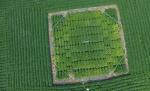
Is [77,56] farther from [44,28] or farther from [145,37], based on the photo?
[145,37]

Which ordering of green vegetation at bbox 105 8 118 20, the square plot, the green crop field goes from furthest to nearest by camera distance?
green vegetation at bbox 105 8 118 20 < the square plot < the green crop field

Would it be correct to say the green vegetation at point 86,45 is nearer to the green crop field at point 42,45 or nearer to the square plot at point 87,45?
the square plot at point 87,45

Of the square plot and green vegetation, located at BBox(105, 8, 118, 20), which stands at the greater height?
green vegetation, located at BBox(105, 8, 118, 20)

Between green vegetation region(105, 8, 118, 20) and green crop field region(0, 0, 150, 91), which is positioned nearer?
green crop field region(0, 0, 150, 91)

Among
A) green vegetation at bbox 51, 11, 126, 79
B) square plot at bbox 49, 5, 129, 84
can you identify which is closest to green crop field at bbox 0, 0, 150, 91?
square plot at bbox 49, 5, 129, 84

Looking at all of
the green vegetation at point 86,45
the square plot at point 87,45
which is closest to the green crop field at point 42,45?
the square plot at point 87,45

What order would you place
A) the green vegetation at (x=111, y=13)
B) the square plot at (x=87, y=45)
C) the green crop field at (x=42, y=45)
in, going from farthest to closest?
1. the green vegetation at (x=111, y=13)
2. the square plot at (x=87, y=45)
3. the green crop field at (x=42, y=45)

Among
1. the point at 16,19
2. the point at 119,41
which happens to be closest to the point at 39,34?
the point at 16,19

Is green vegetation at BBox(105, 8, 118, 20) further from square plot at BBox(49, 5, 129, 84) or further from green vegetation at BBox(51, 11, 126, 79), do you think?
green vegetation at BBox(51, 11, 126, 79)
